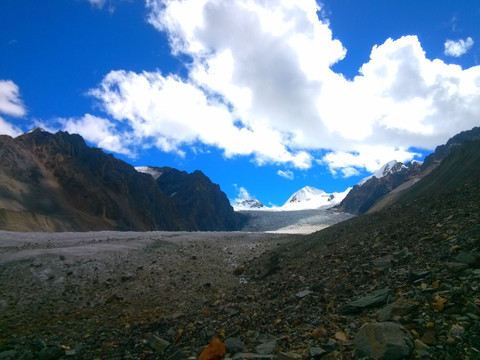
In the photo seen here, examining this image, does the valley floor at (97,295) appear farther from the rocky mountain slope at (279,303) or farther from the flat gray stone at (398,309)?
the flat gray stone at (398,309)

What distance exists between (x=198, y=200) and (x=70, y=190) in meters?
62.5

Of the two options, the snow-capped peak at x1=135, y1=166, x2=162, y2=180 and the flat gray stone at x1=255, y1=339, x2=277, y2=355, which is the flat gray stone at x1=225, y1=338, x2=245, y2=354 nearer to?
the flat gray stone at x1=255, y1=339, x2=277, y2=355

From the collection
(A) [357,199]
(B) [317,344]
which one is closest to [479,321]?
(B) [317,344]

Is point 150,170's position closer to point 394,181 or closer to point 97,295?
point 394,181

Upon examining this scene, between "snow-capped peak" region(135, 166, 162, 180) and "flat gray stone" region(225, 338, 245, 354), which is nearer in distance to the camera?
"flat gray stone" region(225, 338, 245, 354)

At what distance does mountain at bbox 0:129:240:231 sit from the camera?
55875 millimetres

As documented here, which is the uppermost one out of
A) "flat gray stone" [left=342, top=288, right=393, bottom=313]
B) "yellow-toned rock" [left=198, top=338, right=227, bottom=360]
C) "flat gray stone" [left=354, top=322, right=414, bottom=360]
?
"flat gray stone" [left=342, top=288, right=393, bottom=313]

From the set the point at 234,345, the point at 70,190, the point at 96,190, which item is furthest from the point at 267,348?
Answer: the point at 96,190

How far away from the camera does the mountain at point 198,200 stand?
414 ft

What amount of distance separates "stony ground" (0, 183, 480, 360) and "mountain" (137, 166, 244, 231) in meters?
107

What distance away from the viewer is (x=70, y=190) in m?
72.4

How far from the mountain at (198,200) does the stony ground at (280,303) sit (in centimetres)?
10663

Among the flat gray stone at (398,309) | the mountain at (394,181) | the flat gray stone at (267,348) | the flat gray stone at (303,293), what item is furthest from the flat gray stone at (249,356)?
the mountain at (394,181)

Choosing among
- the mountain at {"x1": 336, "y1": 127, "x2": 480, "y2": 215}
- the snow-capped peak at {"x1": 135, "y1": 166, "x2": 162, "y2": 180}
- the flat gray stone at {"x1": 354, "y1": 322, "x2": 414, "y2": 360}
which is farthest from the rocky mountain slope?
the snow-capped peak at {"x1": 135, "y1": 166, "x2": 162, "y2": 180}
